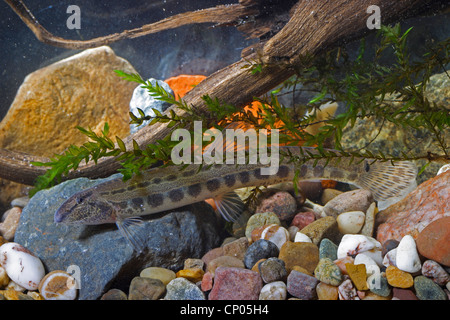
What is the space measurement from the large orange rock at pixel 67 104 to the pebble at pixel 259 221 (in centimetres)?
322

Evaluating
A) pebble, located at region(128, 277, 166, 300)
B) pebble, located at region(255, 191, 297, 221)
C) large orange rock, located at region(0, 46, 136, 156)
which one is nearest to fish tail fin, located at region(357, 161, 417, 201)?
pebble, located at region(255, 191, 297, 221)

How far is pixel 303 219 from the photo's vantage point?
11.7 feet

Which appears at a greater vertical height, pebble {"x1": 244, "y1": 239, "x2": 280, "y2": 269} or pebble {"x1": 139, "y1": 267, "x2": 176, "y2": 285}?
pebble {"x1": 244, "y1": 239, "x2": 280, "y2": 269}

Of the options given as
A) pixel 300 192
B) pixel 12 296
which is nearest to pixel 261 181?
pixel 300 192

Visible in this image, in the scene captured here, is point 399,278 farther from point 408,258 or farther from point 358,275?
point 358,275

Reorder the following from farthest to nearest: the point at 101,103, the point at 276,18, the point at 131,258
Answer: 1. the point at 101,103
2. the point at 276,18
3. the point at 131,258

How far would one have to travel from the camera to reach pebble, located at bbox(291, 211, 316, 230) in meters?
3.54

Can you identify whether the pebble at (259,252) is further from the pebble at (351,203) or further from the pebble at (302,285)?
the pebble at (351,203)

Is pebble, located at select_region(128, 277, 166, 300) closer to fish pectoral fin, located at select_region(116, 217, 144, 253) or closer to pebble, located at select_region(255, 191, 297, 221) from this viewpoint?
fish pectoral fin, located at select_region(116, 217, 144, 253)

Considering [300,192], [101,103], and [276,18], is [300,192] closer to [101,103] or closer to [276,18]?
[276,18]

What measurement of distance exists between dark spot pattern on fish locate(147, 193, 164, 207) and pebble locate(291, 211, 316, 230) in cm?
145

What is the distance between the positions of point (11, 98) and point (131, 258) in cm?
475

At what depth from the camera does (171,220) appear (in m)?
3.38

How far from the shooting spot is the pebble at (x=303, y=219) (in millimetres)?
3539
